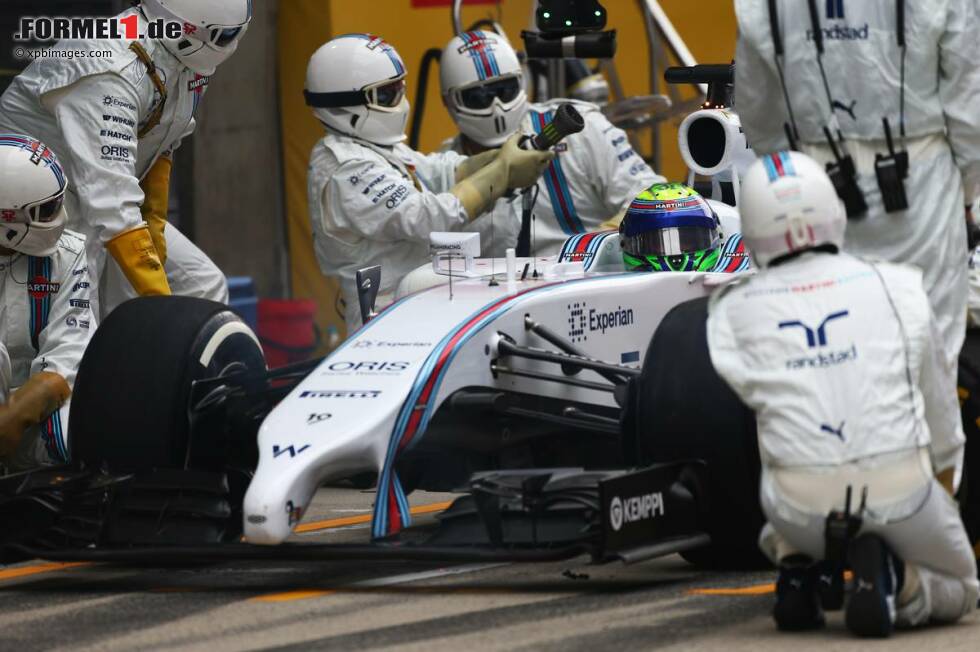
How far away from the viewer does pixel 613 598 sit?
6.15 meters

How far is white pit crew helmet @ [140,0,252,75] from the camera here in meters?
8.98

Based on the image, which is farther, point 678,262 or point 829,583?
point 678,262

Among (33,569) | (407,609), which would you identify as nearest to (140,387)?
(33,569)

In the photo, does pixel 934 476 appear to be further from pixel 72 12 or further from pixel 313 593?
pixel 72 12

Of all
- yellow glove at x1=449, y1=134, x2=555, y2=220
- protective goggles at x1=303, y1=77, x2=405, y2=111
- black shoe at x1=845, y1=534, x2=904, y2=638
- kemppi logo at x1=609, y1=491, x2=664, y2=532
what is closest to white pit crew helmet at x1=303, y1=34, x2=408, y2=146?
protective goggles at x1=303, y1=77, x2=405, y2=111

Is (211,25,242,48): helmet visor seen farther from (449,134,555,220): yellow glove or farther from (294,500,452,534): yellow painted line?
(294,500,452,534): yellow painted line

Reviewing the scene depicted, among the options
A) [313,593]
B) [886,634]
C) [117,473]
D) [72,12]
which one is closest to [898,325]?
[886,634]

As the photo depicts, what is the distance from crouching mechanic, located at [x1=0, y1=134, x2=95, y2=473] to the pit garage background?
5803mm

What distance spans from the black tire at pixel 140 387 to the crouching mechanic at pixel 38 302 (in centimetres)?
55

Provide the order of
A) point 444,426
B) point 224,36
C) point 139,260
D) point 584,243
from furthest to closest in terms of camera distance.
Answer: point 224,36, point 139,260, point 584,243, point 444,426

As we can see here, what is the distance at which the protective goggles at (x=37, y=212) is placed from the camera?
773 centimetres

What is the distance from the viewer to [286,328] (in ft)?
45.8

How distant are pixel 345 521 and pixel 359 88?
102 inches

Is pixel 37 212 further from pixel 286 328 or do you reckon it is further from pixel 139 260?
pixel 286 328
